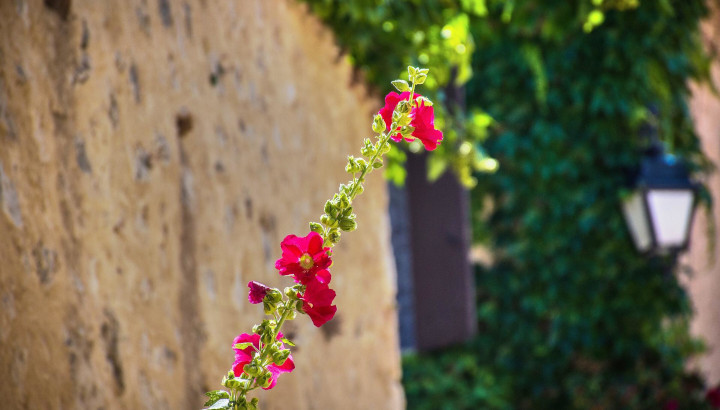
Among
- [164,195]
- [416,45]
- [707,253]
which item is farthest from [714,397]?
[164,195]

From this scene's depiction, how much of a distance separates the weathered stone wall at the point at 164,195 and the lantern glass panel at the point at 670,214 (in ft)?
5.90

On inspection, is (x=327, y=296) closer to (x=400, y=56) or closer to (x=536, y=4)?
(x=400, y=56)

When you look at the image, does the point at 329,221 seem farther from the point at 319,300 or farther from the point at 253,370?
the point at 253,370

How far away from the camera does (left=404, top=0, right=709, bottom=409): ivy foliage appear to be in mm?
4477

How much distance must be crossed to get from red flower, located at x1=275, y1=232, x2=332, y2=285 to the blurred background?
60cm

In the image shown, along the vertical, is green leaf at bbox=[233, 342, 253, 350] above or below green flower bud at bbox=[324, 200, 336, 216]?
below

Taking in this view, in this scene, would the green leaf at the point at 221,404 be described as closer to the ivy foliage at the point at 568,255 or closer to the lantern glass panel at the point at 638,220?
the lantern glass panel at the point at 638,220

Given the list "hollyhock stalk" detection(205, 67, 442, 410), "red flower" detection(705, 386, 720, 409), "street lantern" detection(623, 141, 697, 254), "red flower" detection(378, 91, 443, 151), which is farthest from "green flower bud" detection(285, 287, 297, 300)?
"red flower" detection(705, 386, 720, 409)

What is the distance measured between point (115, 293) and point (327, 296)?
73 centimetres

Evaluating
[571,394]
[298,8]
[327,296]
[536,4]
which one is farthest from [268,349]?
[571,394]

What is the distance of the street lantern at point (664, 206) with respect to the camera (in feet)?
12.2

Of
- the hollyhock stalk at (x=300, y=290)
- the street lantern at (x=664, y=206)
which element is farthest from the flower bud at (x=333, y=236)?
the street lantern at (x=664, y=206)

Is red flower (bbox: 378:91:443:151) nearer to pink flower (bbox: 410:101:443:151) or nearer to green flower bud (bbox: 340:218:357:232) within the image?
pink flower (bbox: 410:101:443:151)

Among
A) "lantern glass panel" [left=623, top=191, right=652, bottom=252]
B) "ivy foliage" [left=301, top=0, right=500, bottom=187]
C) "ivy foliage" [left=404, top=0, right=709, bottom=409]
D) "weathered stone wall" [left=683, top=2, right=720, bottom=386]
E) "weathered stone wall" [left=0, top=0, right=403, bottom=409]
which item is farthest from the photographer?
"weathered stone wall" [left=683, top=2, right=720, bottom=386]
